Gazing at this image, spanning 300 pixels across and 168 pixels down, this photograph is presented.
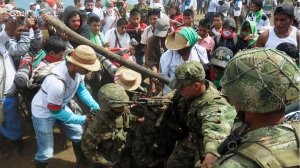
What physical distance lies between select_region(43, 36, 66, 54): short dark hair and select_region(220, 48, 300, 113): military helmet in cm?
306

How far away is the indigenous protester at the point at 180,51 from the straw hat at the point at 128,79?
652 mm

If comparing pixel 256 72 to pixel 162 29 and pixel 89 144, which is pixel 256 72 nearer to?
pixel 89 144

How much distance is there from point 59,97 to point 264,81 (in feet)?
8.47

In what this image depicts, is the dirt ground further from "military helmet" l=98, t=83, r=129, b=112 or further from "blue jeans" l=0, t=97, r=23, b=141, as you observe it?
"military helmet" l=98, t=83, r=129, b=112

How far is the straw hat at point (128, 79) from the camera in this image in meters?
4.74

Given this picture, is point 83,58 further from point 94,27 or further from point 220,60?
point 94,27

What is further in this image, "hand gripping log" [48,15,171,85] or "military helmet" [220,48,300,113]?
"hand gripping log" [48,15,171,85]

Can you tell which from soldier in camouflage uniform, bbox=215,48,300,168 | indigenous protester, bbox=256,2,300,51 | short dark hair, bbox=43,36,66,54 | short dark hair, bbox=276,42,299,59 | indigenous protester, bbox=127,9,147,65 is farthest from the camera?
indigenous protester, bbox=127,9,147,65

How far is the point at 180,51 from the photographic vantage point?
4.18 m

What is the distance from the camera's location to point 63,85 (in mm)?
3434

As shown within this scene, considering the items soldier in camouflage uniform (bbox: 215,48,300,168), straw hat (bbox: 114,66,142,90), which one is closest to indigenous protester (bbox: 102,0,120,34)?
straw hat (bbox: 114,66,142,90)

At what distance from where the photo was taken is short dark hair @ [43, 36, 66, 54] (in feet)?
13.1

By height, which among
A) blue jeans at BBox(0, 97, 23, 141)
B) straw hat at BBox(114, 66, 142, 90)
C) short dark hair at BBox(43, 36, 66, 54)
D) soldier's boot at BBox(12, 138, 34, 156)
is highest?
short dark hair at BBox(43, 36, 66, 54)

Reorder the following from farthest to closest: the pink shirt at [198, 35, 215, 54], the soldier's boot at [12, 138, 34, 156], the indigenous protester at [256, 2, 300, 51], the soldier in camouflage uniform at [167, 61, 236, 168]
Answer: the pink shirt at [198, 35, 215, 54] → the soldier's boot at [12, 138, 34, 156] → the indigenous protester at [256, 2, 300, 51] → the soldier in camouflage uniform at [167, 61, 236, 168]
